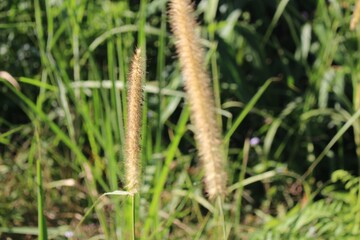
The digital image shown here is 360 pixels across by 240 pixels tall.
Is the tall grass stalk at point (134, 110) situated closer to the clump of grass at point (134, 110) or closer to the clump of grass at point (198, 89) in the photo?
the clump of grass at point (134, 110)

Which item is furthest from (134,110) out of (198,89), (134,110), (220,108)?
(220,108)

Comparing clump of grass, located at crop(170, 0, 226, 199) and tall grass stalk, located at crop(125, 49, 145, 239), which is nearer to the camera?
tall grass stalk, located at crop(125, 49, 145, 239)

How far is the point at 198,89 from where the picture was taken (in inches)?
52.7

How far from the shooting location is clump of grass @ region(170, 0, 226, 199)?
129cm

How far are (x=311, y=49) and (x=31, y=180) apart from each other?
1347 millimetres

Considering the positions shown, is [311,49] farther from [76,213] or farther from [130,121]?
[130,121]

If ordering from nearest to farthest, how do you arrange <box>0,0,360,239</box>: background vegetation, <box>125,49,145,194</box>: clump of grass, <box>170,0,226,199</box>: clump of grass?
<box>125,49,145,194</box>: clump of grass, <box>170,0,226,199</box>: clump of grass, <box>0,0,360,239</box>: background vegetation

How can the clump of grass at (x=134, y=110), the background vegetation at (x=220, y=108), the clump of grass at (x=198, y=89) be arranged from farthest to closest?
the background vegetation at (x=220, y=108)
the clump of grass at (x=198, y=89)
the clump of grass at (x=134, y=110)

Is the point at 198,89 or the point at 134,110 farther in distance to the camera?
the point at 198,89

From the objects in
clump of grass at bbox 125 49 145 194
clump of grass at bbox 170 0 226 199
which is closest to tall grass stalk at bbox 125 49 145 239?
clump of grass at bbox 125 49 145 194

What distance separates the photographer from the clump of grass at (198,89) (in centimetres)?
129

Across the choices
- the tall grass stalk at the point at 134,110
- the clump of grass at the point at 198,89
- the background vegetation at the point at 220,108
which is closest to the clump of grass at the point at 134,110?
the tall grass stalk at the point at 134,110

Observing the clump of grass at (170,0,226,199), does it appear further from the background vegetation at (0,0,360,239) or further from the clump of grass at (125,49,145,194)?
the background vegetation at (0,0,360,239)

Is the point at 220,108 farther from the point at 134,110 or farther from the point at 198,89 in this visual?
the point at 134,110
